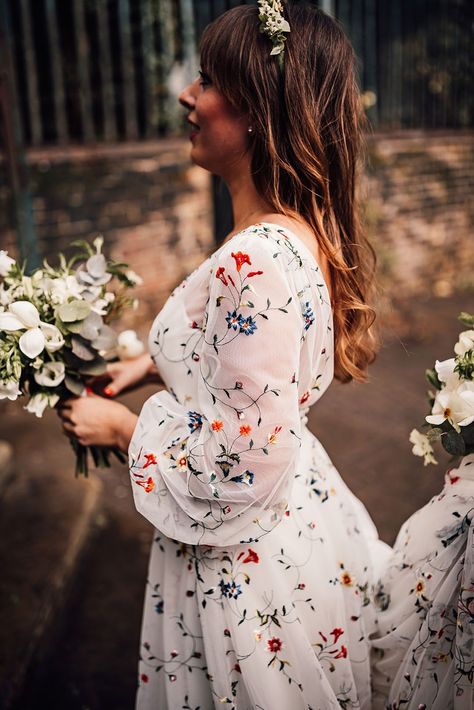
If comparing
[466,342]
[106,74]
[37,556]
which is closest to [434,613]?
[466,342]

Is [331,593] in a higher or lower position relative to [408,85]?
lower

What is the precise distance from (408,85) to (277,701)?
7.09m

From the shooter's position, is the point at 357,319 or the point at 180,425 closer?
the point at 180,425

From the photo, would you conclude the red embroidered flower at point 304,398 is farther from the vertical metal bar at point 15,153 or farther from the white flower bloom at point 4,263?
the vertical metal bar at point 15,153

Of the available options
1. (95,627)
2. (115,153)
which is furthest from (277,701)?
(115,153)

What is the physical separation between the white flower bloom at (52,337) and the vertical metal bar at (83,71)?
12.7 ft

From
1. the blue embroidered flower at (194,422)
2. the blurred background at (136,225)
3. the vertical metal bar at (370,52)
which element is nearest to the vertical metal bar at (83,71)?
the blurred background at (136,225)

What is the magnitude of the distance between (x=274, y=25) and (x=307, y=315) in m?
0.63

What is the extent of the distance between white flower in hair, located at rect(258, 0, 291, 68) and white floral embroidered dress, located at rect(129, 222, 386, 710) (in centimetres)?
38

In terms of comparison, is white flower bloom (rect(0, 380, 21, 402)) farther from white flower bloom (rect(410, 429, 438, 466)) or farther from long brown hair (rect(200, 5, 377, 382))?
white flower bloom (rect(410, 429, 438, 466))

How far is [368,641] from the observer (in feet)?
5.36

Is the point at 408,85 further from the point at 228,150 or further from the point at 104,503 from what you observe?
the point at 228,150

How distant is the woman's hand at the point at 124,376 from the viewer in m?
1.98

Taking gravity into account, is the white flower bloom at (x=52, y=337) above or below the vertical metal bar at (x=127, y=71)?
below
